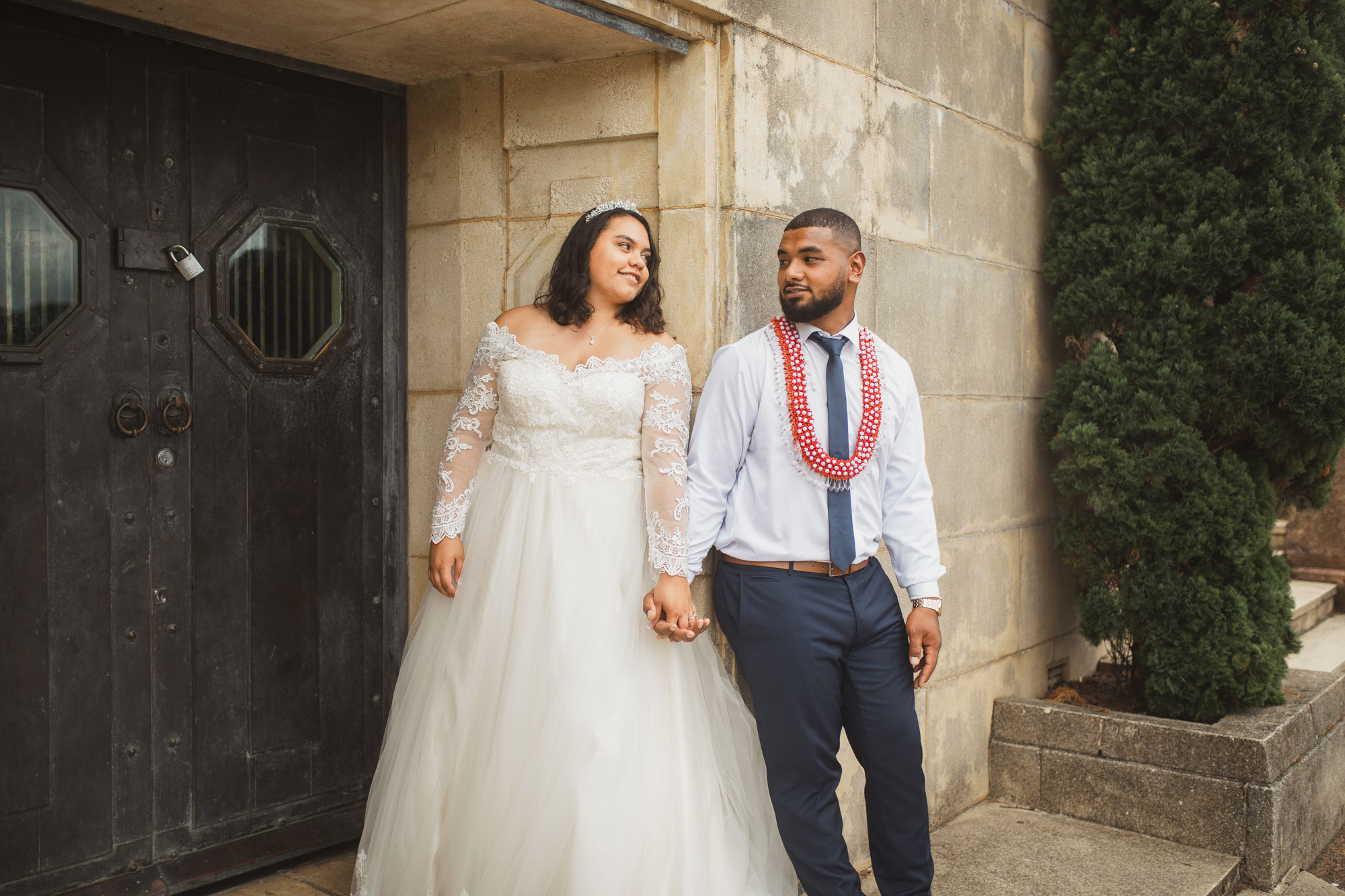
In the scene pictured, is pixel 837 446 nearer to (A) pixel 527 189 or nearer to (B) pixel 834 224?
(B) pixel 834 224

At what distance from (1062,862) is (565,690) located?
233 centimetres

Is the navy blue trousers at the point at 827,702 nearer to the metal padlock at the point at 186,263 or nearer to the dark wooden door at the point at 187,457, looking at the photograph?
the dark wooden door at the point at 187,457

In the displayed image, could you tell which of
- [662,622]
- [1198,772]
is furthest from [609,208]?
[1198,772]

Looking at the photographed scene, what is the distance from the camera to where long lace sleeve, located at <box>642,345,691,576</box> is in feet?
10.3

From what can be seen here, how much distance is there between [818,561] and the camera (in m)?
3.28

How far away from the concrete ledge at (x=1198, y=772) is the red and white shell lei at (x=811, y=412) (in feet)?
7.15

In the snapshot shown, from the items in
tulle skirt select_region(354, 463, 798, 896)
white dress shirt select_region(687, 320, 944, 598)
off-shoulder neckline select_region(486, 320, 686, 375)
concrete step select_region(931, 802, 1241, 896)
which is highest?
off-shoulder neckline select_region(486, 320, 686, 375)

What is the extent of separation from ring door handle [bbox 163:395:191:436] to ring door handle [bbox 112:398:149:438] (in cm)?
6

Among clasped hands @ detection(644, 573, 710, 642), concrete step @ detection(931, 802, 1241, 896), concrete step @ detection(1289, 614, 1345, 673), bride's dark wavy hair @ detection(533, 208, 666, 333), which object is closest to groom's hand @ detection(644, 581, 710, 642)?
clasped hands @ detection(644, 573, 710, 642)

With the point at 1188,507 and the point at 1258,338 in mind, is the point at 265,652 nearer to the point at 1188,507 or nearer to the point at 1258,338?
the point at 1188,507

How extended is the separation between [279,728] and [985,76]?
3902mm

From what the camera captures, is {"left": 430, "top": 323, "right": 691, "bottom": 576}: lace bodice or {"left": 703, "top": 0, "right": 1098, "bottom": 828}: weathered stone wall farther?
{"left": 703, "top": 0, "right": 1098, "bottom": 828}: weathered stone wall

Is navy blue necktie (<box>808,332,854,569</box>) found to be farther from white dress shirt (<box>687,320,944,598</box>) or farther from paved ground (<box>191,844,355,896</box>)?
paved ground (<box>191,844,355,896</box>)

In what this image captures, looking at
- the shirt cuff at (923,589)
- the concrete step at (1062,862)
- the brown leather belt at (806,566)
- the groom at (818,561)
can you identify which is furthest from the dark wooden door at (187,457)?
the concrete step at (1062,862)
